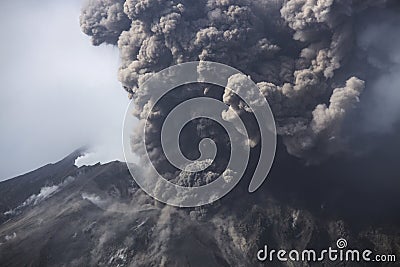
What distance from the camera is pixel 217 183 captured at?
83.7 ft

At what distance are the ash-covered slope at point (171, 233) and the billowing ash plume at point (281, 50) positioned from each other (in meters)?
5.00

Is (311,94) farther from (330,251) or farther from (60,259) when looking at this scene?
(60,259)

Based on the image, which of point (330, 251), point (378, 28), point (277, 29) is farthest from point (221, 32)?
point (330, 251)

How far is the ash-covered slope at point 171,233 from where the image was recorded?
77.5 ft

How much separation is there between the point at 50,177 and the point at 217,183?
17827mm

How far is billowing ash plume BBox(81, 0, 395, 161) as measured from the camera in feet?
73.7

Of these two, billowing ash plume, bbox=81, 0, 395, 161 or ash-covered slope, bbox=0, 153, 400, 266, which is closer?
billowing ash plume, bbox=81, 0, 395, 161

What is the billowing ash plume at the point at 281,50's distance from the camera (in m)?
22.5

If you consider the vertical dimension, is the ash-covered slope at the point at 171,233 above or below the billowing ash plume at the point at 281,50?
below

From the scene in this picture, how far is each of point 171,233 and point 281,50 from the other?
43.3 ft

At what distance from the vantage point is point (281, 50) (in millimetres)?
25797

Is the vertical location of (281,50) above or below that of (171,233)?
above

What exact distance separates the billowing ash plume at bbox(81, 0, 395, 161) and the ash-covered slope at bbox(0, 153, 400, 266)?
16.4 ft

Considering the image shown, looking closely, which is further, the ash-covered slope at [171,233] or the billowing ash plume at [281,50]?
the ash-covered slope at [171,233]
